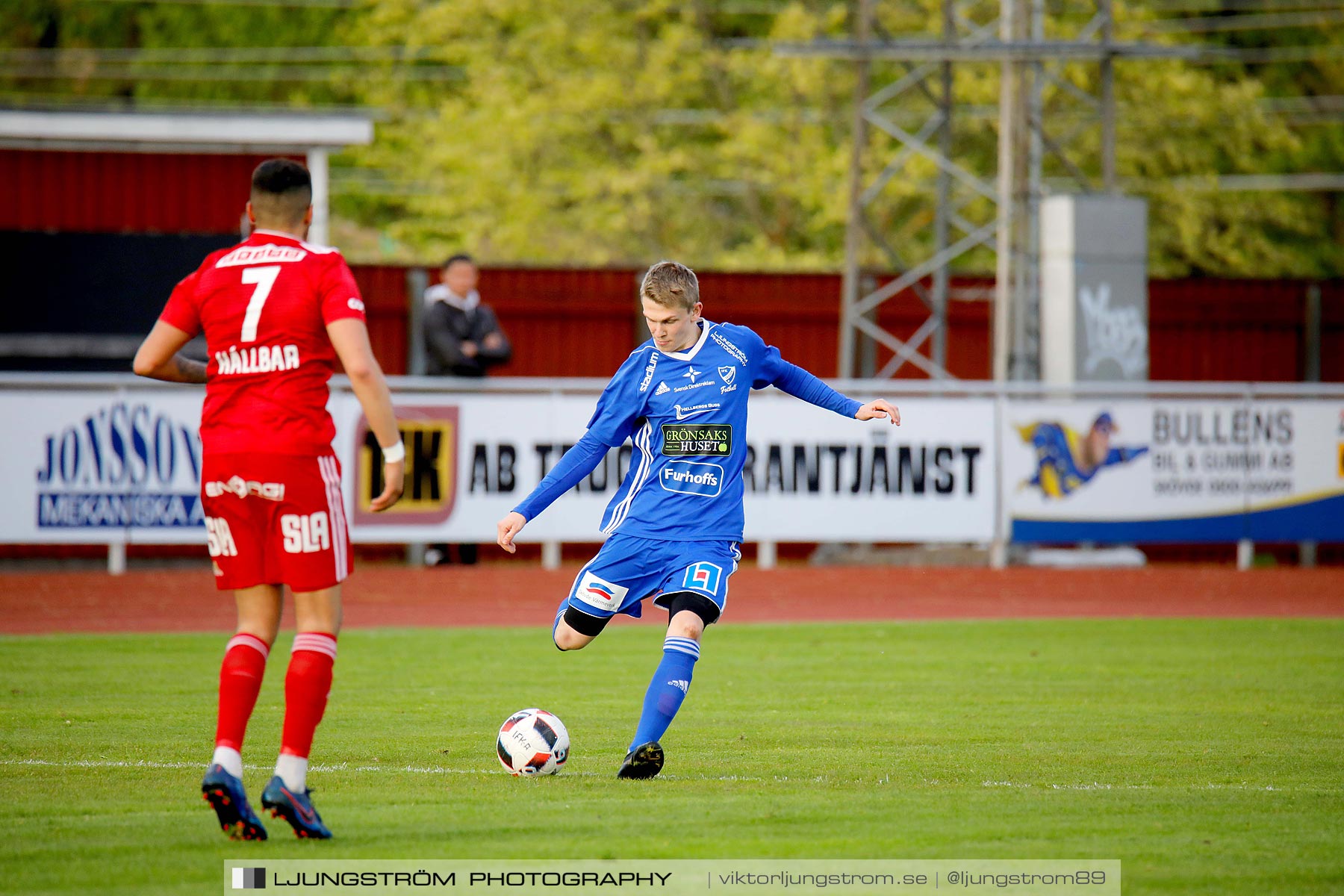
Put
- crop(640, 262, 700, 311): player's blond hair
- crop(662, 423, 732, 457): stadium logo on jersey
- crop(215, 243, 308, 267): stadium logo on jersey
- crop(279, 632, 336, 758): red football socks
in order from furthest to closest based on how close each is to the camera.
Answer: crop(662, 423, 732, 457): stadium logo on jersey
crop(640, 262, 700, 311): player's blond hair
crop(215, 243, 308, 267): stadium logo on jersey
crop(279, 632, 336, 758): red football socks

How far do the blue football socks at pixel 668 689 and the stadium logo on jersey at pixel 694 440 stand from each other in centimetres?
76

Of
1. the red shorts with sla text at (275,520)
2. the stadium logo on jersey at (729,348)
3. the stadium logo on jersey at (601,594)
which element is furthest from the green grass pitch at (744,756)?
the stadium logo on jersey at (729,348)

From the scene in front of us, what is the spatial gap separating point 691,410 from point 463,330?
9360mm

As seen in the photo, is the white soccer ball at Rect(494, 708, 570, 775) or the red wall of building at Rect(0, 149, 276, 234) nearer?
the white soccer ball at Rect(494, 708, 570, 775)

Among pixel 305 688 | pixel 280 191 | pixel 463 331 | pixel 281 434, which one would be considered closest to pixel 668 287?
pixel 280 191

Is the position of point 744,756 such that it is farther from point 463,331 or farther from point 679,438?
point 463,331

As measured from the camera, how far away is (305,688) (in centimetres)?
525

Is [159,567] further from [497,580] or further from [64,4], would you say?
[64,4]

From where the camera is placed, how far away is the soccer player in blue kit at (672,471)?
6.67 meters

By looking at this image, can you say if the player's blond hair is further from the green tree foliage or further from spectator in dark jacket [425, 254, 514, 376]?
the green tree foliage

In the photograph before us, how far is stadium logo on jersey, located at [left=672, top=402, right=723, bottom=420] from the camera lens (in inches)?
269

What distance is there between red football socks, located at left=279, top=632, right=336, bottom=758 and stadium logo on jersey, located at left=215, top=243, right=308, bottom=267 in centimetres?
119

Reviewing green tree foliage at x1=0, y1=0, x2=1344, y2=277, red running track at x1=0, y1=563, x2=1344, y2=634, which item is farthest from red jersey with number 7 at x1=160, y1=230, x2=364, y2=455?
green tree foliage at x1=0, y1=0, x2=1344, y2=277

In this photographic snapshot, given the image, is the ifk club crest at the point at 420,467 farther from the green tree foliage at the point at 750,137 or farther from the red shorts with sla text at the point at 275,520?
the green tree foliage at the point at 750,137
